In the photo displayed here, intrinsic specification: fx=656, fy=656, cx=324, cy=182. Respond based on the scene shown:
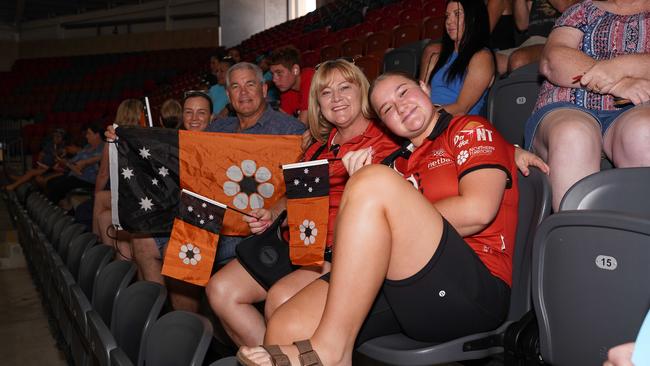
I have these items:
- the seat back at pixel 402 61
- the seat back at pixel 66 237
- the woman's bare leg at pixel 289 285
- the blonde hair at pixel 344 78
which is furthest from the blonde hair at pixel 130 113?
the woman's bare leg at pixel 289 285

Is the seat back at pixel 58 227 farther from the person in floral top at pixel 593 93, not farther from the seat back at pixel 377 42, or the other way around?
the person in floral top at pixel 593 93

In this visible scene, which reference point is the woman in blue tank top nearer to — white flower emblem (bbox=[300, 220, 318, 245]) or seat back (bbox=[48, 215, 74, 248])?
white flower emblem (bbox=[300, 220, 318, 245])

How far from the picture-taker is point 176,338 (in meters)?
1.63

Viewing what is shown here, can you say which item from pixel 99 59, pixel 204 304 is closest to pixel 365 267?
pixel 204 304

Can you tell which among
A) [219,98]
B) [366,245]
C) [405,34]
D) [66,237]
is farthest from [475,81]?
[405,34]

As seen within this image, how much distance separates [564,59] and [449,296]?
2.71 feet

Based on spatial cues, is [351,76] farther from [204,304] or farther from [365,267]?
[204,304]

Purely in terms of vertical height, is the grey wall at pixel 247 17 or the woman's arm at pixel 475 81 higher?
the grey wall at pixel 247 17

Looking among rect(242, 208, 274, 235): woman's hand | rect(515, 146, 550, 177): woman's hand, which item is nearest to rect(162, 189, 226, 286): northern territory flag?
rect(242, 208, 274, 235): woman's hand

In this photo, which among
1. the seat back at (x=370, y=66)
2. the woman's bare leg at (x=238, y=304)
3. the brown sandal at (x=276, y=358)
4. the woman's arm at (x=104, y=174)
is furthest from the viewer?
the seat back at (x=370, y=66)

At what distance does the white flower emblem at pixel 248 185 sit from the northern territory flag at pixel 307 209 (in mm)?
536

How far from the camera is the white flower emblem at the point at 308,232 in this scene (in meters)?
1.98

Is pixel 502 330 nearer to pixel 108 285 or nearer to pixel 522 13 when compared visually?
pixel 108 285

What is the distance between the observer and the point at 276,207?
94.0 inches
